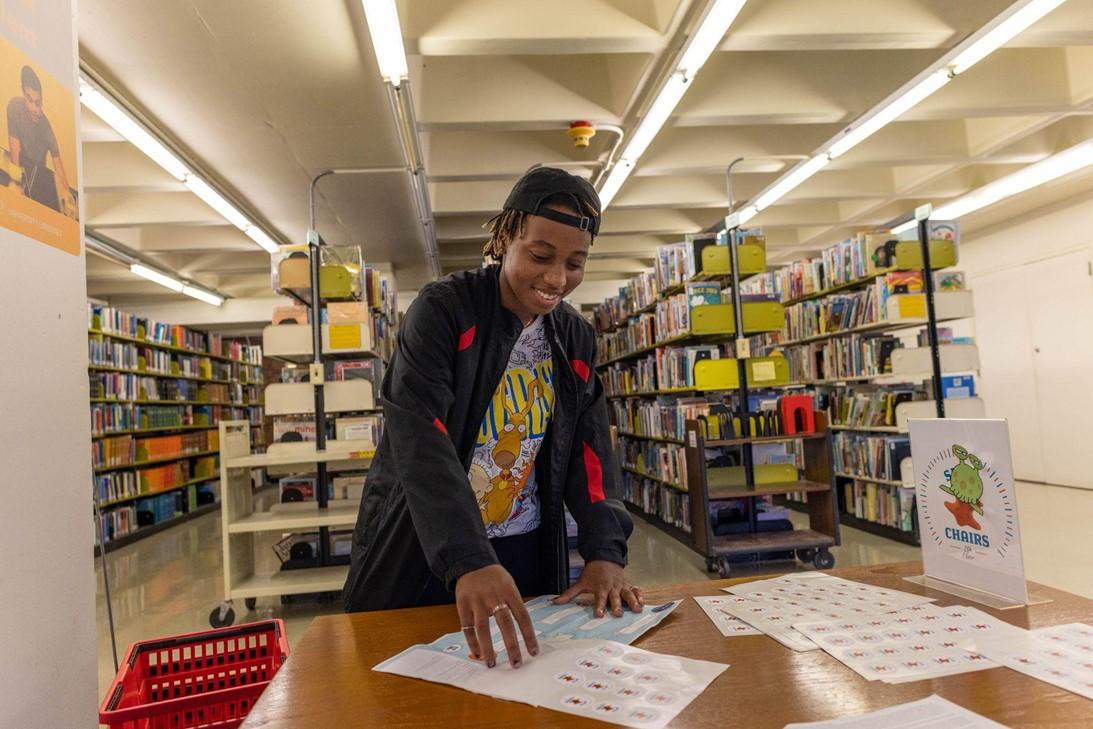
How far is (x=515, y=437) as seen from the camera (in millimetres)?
1424

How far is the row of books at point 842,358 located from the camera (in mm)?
5939

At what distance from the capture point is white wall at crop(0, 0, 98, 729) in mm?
1044

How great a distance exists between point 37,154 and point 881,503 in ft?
20.1

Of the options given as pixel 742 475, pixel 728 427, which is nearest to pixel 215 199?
pixel 728 427

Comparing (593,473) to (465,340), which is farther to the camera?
(593,473)

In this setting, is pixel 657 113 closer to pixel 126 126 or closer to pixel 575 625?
pixel 126 126

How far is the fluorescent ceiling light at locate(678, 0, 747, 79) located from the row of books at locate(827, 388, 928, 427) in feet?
10.7

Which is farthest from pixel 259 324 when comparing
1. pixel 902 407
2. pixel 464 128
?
pixel 902 407

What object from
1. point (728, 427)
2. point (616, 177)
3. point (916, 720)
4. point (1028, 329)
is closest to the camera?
point (916, 720)

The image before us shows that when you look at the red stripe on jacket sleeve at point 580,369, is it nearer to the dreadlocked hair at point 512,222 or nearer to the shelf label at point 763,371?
the dreadlocked hair at point 512,222

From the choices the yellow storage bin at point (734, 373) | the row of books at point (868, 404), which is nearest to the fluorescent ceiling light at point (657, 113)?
the yellow storage bin at point (734, 373)

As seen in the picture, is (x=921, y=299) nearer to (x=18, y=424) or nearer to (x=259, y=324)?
(x=18, y=424)

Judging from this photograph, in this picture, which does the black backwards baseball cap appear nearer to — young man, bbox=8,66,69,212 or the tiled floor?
young man, bbox=8,66,69,212

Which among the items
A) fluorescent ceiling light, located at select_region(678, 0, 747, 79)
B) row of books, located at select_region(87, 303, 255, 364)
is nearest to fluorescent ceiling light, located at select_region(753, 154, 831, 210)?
fluorescent ceiling light, located at select_region(678, 0, 747, 79)
